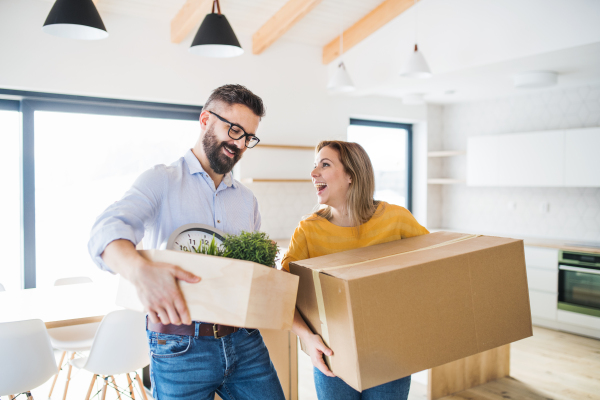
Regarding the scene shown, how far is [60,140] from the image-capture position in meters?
3.73

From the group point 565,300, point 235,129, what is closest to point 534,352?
point 565,300

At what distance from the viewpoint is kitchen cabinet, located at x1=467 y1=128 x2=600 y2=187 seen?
420cm

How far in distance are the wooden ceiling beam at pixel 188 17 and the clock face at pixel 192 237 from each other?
9.08 feet

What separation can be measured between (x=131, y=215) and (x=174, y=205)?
0.18 metres

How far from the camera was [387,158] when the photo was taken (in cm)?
576

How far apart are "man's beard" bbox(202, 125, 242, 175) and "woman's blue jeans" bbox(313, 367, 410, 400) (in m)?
0.79

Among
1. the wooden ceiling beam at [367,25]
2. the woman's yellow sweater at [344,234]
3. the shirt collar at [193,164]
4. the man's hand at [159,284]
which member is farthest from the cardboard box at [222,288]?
the wooden ceiling beam at [367,25]

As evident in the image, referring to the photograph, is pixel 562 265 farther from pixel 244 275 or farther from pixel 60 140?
pixel 60 140

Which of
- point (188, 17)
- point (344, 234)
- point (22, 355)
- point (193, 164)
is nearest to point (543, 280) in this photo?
point (344, 234)

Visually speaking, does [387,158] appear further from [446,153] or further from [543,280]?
[543,280]

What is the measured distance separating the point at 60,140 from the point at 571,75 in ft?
14.5

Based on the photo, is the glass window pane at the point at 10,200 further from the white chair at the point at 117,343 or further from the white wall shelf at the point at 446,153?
the white wall shelf at the point at 446,153

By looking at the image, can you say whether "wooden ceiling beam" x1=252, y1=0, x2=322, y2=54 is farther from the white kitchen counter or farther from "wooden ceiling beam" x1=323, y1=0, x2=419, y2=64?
the white kitchen counter

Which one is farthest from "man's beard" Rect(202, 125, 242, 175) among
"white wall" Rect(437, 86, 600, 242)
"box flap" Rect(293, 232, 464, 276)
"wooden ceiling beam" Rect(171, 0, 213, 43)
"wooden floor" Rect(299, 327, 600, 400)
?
"white wall" Rect(437, 86, 600, 242)
